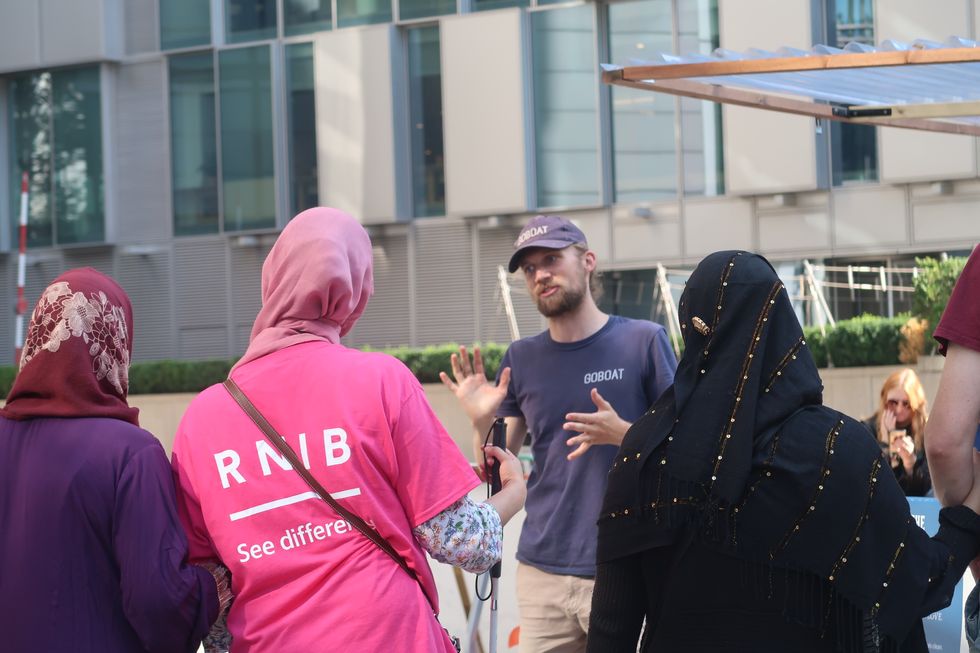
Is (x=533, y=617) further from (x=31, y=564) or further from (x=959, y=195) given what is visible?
(x=959, y=195)

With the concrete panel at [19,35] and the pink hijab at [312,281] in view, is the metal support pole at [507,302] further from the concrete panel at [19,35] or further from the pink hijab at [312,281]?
the pink hijab at [312,281]

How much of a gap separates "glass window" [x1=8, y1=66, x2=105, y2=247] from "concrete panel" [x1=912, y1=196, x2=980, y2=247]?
14546mm

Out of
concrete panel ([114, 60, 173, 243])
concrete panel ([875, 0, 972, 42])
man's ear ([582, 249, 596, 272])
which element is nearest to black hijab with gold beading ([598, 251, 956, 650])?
man's ear ([582, 249, 596, 272])

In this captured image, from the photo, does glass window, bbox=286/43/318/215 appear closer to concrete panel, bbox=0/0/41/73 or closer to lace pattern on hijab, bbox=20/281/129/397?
→ concrete panel, bbox=0/0/41/73

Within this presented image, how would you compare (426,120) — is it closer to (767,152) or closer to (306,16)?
(306,16)

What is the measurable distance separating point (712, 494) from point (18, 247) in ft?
80.7

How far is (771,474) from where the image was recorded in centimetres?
271

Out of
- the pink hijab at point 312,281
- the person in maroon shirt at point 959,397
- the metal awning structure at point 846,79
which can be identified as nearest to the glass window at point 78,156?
the metal awning structure at point 846,79

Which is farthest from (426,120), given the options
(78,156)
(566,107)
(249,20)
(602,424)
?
(602,424)

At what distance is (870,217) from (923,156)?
1.20 m

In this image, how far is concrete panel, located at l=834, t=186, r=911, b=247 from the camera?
19.0m

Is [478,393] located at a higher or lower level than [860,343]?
higher

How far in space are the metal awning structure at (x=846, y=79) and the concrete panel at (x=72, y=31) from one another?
2056 centimetres

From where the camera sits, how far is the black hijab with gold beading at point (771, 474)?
2705 mm
